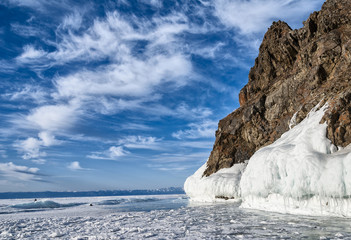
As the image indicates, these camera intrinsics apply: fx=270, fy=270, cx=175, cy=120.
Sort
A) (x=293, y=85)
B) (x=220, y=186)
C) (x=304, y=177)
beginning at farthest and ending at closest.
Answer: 1. (x=220, y=186)
2. (x=293, y=85)
3. (x=304, y=177)

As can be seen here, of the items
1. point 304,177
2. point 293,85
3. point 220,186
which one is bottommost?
point 220,186

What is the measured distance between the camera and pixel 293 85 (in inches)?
1180

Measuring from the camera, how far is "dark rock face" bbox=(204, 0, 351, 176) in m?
21.8

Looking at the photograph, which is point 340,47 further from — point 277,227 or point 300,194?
point 277,227

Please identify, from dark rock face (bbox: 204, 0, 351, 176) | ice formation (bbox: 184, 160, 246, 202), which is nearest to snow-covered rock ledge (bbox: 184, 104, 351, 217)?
dark rock face (bbox: 204, 0, 351, 176)

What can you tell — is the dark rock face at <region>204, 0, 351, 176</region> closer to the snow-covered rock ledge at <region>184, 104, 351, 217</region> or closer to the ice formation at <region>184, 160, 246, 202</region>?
the snow-covered rock ledge at <region>184, 104, 351, 217</region>

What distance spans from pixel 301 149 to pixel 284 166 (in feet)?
4.78

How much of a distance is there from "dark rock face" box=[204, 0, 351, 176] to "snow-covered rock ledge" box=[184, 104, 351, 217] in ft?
4.64

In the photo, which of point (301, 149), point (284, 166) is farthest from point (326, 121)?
point (284, 166)

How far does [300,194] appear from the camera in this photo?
15320 mm

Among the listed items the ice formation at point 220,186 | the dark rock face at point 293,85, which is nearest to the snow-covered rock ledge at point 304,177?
the dark rock face at point 293,85

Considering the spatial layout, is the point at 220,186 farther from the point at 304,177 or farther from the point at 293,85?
the point at 304,177

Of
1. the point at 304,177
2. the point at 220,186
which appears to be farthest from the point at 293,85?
the point at 304,177

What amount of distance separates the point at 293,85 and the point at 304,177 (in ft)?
58.2
